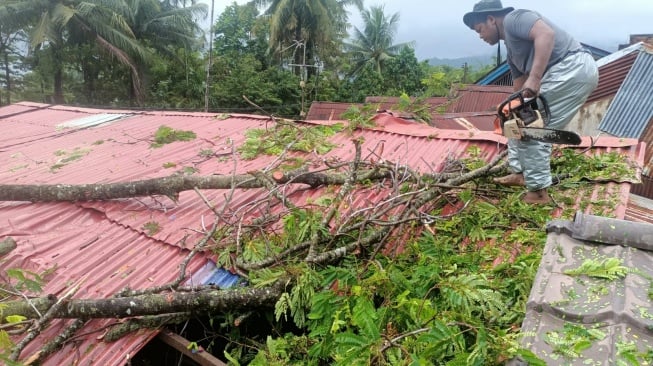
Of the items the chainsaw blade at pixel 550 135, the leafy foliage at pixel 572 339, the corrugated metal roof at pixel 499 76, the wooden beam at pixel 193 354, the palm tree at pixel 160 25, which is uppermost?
the palm tree at pixel 160 25

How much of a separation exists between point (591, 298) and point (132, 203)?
3.93 metres

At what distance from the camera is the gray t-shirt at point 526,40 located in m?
3.04

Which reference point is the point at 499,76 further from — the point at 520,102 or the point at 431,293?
the point at 431,293

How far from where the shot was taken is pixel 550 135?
297 cm

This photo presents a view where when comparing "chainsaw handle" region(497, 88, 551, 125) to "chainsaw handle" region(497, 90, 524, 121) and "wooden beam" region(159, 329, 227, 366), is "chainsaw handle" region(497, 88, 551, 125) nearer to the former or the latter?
"chainsaw handle" region(497, 90, 524, 121)

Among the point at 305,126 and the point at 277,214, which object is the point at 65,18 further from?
the point at 277,214

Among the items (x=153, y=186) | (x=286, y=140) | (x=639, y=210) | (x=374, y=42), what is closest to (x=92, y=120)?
(x=286, y=140)

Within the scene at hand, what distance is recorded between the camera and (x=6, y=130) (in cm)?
859

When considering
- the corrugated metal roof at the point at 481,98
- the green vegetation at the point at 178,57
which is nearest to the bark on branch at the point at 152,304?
the corrugated metal roof at the point at 481,98

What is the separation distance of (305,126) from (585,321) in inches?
179

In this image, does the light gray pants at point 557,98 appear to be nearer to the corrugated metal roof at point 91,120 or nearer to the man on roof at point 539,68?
the man on roof at point 539,68

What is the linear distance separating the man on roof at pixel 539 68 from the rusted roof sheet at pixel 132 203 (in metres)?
0.51

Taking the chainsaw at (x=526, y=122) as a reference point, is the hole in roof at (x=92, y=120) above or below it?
below

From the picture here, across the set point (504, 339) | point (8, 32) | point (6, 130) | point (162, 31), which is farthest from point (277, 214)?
point (8, 32)
